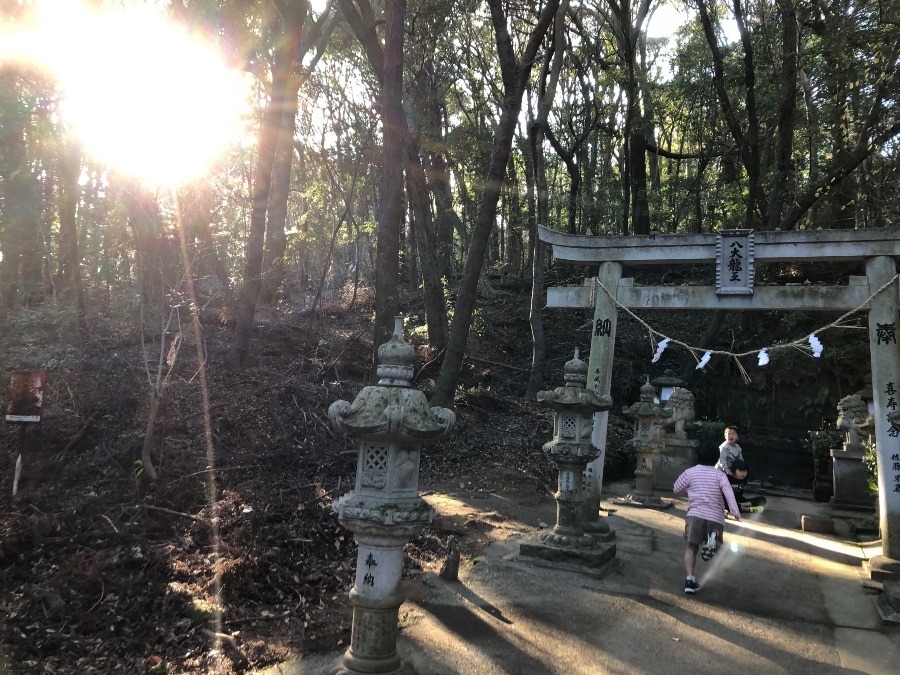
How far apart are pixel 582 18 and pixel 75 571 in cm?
2089

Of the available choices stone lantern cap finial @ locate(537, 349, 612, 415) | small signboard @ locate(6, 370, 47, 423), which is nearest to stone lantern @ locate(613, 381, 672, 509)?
stone lantern cap finial @ locate(537, 349, 612, 415)

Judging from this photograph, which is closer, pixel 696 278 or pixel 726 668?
pixel 726 668

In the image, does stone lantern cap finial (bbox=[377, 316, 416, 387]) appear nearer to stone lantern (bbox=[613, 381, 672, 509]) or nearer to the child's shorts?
the child's shorts

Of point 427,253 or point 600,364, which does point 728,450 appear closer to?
point 600,364

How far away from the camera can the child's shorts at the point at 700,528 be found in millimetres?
6590

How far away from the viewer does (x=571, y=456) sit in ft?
25.0

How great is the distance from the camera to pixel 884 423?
25.0ft

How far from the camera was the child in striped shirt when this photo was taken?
6572 mm

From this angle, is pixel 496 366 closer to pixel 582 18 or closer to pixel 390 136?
pixel 390 136

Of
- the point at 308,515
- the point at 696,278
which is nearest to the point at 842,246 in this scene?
the point at 308,515

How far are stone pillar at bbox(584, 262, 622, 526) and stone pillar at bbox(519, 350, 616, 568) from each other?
0.74m

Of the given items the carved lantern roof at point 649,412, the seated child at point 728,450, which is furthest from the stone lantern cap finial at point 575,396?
the carved lantern roof at point 649,412

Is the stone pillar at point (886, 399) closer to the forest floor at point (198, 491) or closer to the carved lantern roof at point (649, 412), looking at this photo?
the forest floor at point (198, 491)

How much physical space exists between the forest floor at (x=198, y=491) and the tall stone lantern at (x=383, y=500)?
1.11m
